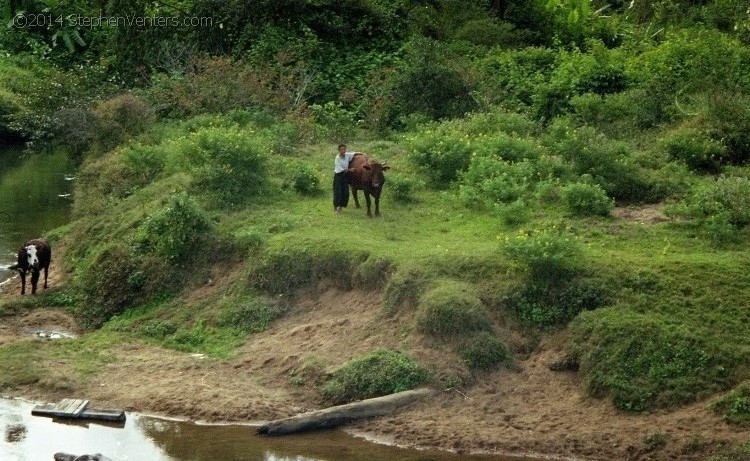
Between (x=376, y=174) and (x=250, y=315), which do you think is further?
(x=376, y=174)

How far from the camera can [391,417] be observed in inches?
563

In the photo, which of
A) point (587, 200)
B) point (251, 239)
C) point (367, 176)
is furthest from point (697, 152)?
point (251, 239)

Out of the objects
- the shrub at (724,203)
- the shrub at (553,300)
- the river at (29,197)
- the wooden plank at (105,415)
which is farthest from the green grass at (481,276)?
the river at (29,197)

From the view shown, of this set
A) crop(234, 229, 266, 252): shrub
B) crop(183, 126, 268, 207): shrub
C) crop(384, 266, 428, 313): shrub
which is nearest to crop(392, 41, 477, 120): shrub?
crop(183, 126, 268, 207): shrub

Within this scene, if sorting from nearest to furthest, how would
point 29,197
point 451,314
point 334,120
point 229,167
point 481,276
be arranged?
1. point 451,314
2. point 481,276
3. point 229,167
4. point 334,120
5. point 29,197

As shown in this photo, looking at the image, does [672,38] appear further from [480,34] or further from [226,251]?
[226,251]

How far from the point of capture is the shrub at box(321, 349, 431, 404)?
1462cm

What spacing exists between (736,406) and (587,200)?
5307 millimetres

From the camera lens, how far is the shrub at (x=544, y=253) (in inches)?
608

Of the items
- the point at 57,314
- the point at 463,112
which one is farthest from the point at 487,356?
the point at 463,112

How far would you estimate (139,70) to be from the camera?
29672mm

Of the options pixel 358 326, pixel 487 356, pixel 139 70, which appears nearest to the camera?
pixel 487 356

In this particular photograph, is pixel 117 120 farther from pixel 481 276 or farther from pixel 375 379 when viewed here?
pixel 375 379

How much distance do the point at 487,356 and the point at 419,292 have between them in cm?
146
